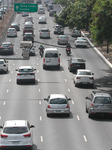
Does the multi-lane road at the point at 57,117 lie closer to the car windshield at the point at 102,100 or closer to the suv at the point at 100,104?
the suv at the point at 100,104

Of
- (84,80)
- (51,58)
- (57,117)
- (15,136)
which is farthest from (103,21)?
(15,136)

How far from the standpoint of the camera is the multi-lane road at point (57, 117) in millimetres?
27719

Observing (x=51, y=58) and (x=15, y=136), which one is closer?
(x=15, y=136)

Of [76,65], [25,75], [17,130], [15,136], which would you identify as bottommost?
[76,65]

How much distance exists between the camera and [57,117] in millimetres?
35062

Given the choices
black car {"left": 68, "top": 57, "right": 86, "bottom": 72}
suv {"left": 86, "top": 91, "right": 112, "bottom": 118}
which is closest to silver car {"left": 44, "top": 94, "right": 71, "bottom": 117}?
suv {"left": 86, "top": 91, "right": 112, "bottom": 118}

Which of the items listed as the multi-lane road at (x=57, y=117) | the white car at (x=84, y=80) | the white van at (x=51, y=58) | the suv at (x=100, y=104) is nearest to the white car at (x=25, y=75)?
the multi-lane road at (x=57, y=117)

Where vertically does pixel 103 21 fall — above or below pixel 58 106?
above

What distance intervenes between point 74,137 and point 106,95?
6.33m

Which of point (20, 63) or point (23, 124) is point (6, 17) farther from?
point (23, 124)

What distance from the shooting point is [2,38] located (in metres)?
89.7

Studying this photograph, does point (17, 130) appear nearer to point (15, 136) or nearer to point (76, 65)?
point (15, 136)

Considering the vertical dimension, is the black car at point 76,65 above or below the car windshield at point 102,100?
below

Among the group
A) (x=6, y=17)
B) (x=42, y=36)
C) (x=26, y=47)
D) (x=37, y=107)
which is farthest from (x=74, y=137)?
(x=6, y=17)
